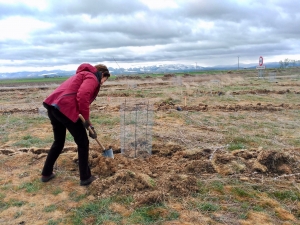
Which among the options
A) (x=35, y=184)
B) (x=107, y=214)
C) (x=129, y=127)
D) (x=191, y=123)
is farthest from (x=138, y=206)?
(x=191, y=123)

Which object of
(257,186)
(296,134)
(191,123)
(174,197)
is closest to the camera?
(174,197)

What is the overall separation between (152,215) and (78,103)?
1518mm

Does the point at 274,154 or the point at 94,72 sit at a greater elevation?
the point at 94,72

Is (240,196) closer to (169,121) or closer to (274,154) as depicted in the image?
(274,154)

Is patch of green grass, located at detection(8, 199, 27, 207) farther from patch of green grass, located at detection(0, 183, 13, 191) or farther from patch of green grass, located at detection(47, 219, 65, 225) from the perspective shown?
patch of green grass, located at detection(47, 219, 65, 225)

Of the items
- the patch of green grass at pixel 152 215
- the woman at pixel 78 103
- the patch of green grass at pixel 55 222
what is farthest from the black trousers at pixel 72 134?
the patch of green grass at pixel 152 215

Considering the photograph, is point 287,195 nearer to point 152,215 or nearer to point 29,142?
point 152,215

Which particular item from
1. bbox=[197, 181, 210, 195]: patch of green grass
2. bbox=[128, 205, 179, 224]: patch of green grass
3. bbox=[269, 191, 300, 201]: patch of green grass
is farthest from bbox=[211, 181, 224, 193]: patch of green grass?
bbox=[128, 205, 179, 224]: patch of green grass

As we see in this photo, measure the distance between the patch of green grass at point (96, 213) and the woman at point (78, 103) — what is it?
54 centimetres

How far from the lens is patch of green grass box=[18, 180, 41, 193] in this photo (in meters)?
3.84

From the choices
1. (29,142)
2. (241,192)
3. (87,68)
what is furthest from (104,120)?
(241,192)

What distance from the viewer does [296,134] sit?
256 inches

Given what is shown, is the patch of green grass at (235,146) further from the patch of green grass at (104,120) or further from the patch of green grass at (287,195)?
the patch of green grass at (104,120)

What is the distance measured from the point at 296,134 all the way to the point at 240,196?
11.8 feet
